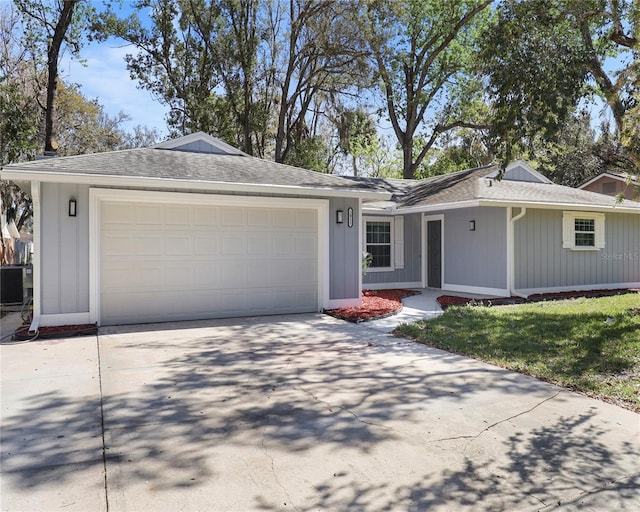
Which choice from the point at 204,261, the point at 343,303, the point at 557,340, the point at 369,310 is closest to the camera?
the point at 557,340

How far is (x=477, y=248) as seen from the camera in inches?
472

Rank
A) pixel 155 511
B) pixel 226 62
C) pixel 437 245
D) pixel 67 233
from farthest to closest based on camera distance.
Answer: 1. pixel 226 62
2. pixel 437 245
3. pixel 67 233
4. pixel 155 511

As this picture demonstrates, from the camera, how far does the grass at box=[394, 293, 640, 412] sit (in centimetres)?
501

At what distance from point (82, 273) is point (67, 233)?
684mm

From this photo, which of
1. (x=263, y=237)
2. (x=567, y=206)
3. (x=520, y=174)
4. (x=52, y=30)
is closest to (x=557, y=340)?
(x=263, y=237)

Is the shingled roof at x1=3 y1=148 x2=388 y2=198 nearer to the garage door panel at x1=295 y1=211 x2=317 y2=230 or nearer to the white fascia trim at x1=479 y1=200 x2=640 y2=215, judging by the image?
the garage door panel at x1=295 y1=211 x2=317 y2=230

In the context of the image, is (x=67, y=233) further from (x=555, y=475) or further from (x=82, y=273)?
(x=555, y=475)

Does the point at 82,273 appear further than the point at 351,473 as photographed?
Yes

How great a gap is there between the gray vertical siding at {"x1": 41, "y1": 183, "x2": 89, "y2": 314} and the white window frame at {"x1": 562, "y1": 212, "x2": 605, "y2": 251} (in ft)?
38.1

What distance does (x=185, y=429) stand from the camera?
369cm

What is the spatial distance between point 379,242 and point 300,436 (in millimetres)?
9998

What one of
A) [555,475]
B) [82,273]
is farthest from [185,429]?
[82,273]

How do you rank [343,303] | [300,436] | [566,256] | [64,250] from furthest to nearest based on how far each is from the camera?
[566,256], [343,303], [64,250], [300,436]

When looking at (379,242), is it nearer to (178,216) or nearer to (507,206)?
(507,206)
